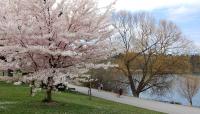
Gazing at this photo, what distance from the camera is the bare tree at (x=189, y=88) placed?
6044 cm

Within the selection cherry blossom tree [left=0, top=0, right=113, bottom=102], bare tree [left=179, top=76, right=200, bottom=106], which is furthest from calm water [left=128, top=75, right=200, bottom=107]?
cherry blossom tree [left=0, top=0, right=113, bottom=102]

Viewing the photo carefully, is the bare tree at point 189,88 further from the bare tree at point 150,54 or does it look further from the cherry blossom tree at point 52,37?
the cherry blossom tree at point 52,37

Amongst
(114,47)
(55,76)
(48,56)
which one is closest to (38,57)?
(48,56)

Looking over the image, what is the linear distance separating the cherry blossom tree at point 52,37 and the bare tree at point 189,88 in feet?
140

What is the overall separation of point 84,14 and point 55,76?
10.6 ft

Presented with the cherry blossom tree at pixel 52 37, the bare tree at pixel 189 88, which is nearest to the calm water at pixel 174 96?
the bare tree at pixel 189 88

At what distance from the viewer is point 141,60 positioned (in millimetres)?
63062

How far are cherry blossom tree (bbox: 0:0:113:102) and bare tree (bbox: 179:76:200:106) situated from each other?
140ft

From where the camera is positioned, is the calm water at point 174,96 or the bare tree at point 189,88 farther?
the calm water at point 174,96

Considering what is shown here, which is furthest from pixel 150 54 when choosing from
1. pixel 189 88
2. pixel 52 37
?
pixel 52 37

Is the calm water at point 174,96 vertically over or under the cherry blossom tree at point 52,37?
under

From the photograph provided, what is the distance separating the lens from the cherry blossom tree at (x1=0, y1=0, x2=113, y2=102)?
679 inches

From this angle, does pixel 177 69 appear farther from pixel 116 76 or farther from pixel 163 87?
pixel 116 76

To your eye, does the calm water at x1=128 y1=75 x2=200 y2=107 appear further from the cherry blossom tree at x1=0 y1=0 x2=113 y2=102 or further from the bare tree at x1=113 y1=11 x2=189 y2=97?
the cherry blossom tree at x1=0 y1=0 x2=113 y2=102
